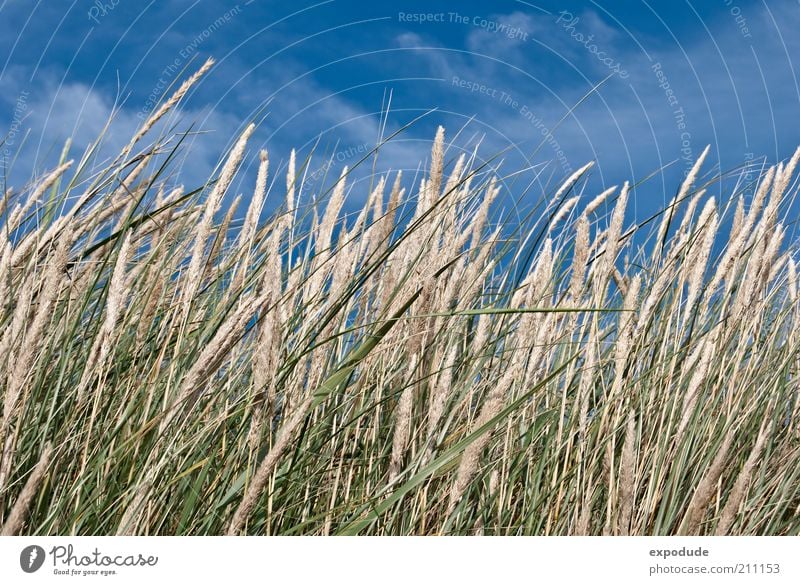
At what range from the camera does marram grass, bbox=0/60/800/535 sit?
137cm

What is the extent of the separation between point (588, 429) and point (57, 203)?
1.57m

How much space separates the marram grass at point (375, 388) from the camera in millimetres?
1372

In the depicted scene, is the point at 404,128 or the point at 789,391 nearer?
the point at 404,128

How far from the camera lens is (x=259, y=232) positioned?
2396 mm

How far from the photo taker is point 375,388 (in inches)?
78.5
